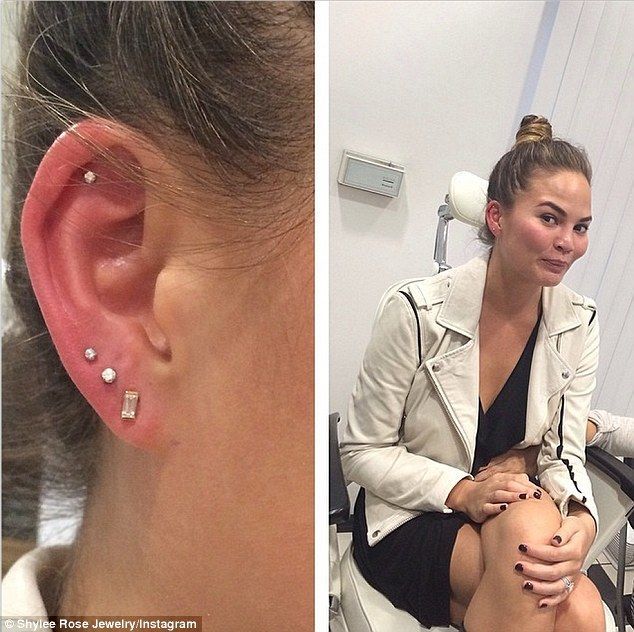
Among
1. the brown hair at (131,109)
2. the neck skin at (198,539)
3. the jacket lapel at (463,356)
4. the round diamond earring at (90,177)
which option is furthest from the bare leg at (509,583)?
the round diamond earring at (90,177)

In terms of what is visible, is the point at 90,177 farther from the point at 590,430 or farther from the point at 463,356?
the point at 590,430

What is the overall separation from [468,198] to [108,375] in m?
0.42

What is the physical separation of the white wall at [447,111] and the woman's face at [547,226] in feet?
0.16

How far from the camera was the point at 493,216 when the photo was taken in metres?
0.60

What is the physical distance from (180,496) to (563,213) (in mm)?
483

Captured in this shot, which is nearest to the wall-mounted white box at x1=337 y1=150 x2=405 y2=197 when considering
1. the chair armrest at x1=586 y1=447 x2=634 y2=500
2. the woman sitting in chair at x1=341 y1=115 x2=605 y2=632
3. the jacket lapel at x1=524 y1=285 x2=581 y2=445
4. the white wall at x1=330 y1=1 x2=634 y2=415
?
the white wall at x1=330 y1=1 x2=634 y2=415

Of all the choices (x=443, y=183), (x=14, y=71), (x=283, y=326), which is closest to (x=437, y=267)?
(x=443, y=183)

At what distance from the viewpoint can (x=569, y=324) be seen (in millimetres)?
644

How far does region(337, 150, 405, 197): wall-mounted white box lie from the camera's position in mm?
624

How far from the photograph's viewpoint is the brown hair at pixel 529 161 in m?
0.58

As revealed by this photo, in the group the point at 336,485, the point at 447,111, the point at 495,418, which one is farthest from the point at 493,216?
the point at 336,485

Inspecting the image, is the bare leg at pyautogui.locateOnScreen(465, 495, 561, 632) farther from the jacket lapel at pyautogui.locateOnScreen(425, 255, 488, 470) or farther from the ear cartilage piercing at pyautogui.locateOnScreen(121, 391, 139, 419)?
the ear cartilage piercing at pyautogui.locateOnScreen(121, 391, 139, 419)

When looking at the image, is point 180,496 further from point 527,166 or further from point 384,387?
point 527,166

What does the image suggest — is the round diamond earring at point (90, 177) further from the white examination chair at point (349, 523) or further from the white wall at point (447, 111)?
the white examination chair at point (349, 523)
